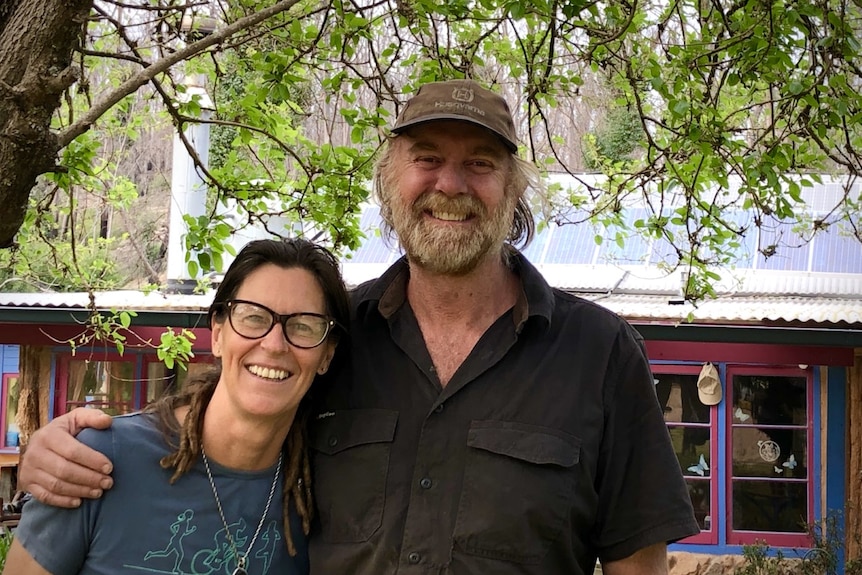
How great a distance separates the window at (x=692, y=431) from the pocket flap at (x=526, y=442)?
7.52 meters

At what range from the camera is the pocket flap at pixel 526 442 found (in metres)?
2.23

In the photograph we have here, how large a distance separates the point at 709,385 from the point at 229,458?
7.83 meters

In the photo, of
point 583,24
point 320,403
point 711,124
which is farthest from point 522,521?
point 711,124

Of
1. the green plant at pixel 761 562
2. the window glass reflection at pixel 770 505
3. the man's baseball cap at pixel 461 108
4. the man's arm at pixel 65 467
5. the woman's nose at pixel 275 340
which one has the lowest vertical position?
the green plant at pixel 761 562

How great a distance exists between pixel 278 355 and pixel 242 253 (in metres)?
0.32

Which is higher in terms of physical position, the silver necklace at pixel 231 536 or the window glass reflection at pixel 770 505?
the silver necklace at pixel 231 536

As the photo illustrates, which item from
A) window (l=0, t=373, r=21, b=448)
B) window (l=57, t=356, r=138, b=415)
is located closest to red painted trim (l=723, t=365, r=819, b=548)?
window (l=57, t=356, r=138, b=415)

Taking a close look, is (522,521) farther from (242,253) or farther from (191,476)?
(242,253)

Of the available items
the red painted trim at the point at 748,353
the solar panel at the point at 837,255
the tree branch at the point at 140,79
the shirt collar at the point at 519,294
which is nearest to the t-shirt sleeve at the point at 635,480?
the shirt collar at the point at 519,294

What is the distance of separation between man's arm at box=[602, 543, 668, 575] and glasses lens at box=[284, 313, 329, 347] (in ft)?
3.05

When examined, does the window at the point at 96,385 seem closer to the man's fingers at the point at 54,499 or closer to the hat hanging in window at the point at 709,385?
the hat hanging in window at the point at 709,385

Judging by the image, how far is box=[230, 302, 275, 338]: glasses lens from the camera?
219 centimetres

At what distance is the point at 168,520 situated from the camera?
209 centimetres

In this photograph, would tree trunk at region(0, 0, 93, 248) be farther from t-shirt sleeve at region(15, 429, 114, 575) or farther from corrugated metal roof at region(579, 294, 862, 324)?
corrugated metal roof at region(579, 294, 862, 324)
